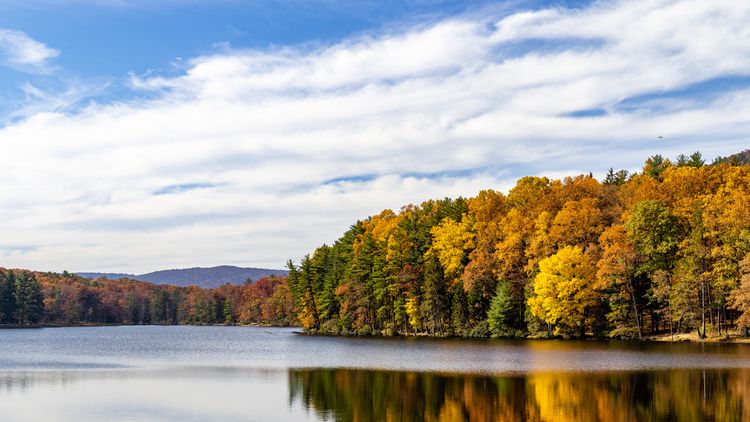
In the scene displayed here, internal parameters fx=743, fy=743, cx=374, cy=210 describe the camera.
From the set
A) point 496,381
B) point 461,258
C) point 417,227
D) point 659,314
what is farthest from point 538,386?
point 417,227

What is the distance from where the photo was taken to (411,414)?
30172mm

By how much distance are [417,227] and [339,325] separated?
21.0 meters

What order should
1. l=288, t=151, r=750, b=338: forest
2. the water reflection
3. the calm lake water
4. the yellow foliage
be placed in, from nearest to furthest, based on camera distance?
the water reflection
the calm lake water
l=288, t=151, r=750, b=338: forest
the yellow foliage

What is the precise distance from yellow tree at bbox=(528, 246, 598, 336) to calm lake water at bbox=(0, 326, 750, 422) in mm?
21307

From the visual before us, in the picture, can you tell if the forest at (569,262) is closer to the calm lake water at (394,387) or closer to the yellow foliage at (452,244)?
the yellow foliage at (452,244)

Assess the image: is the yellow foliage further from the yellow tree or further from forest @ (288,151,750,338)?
the yellow tree

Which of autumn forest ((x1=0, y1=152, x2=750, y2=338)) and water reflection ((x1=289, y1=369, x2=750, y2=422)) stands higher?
autumn forest ((x1=0, y1=152, x2=750, y2=338))

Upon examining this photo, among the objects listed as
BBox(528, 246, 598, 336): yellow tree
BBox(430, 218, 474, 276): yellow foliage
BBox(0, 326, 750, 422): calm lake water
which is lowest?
BBox(0, 326, 750, 422): calm lake water

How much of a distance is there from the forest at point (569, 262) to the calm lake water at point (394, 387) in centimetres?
1741

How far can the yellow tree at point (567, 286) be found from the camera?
82.8 meters

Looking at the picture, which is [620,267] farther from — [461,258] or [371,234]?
[371,234]

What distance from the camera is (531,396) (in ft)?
112

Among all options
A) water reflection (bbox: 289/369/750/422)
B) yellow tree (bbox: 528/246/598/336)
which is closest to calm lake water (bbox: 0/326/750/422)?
water reflection (bbox: 289/369/750/422)

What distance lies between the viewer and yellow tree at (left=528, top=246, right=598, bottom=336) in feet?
272
